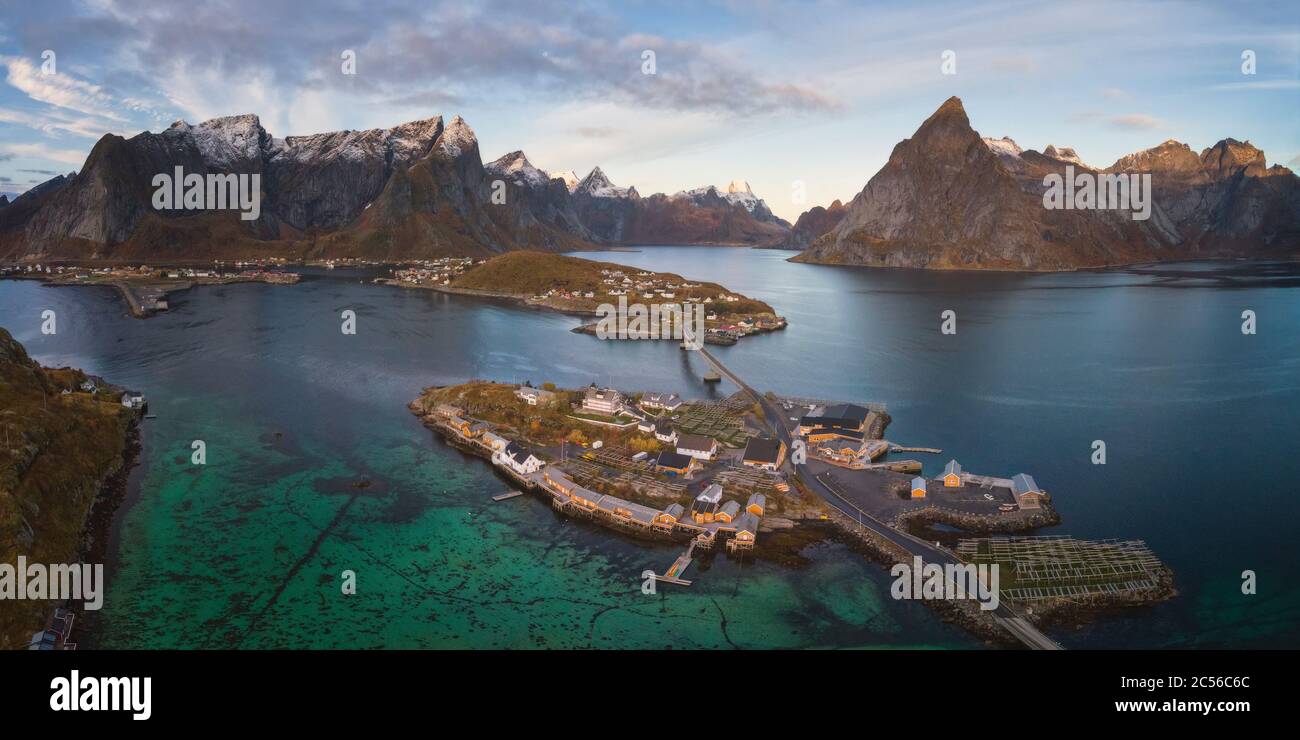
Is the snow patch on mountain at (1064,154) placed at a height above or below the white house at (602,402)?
above

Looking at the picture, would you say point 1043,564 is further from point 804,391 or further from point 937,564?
point 804,391

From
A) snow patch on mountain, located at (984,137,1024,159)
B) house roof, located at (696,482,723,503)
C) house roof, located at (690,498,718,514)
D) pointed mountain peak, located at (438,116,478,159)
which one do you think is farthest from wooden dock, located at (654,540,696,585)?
snow patch on mountain, located at (984,137,1024,159)

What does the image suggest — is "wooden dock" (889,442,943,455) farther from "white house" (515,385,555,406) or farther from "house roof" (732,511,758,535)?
"white house" (515,385,555,406)

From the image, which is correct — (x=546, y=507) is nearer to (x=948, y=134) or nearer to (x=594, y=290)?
(x=594, y=290)

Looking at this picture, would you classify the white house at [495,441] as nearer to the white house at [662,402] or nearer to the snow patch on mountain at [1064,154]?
the white house at [662,402]

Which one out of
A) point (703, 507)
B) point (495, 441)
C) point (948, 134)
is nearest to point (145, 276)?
point (495, 441)

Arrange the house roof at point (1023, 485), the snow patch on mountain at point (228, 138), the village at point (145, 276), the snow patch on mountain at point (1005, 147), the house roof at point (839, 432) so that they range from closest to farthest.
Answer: the house roof at point (1023, 485), the house roof at point (839, 432), the village at point (145, 276), the snow patch on mountain at point (228, 138), the snow patch on mountain at point (1005, 147)

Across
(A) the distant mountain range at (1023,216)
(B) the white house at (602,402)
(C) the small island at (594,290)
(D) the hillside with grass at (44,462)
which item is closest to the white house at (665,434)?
(B) the white house at (602,402)
